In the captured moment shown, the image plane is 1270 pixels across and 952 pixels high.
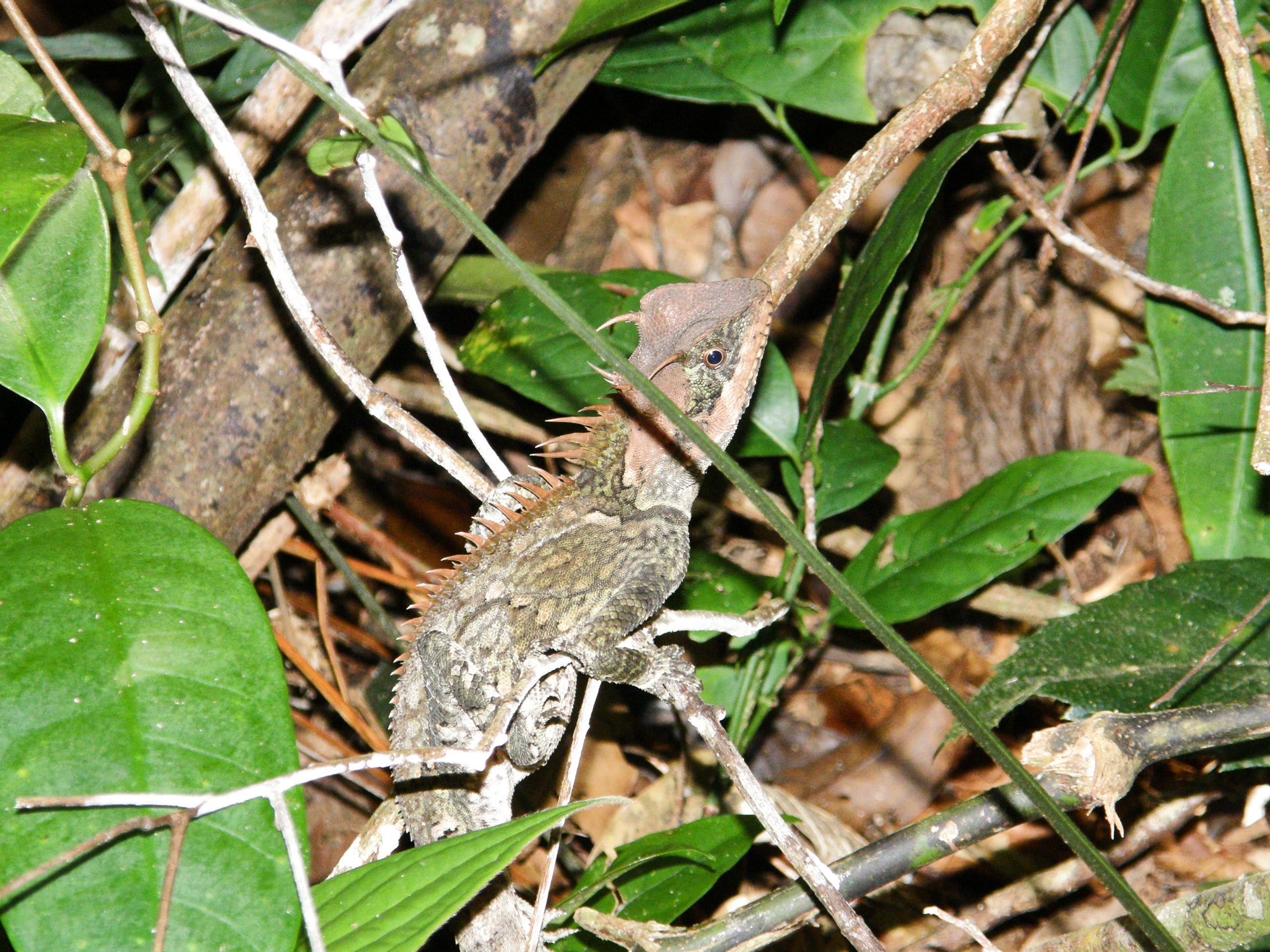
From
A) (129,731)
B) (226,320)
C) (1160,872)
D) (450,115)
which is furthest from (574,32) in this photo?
(1160,872)

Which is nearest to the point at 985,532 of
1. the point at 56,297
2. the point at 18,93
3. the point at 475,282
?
the point at 475,282

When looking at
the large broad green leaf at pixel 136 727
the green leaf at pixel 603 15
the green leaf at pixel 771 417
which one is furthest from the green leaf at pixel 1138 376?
the large broad green leaf at pixel 136 727

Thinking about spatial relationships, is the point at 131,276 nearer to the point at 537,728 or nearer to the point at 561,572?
the point at 561,572

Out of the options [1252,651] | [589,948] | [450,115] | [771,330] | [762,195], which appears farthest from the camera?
[762,195]

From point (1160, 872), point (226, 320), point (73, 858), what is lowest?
point (1160, 872)

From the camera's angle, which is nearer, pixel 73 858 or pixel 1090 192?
pixel 73 858

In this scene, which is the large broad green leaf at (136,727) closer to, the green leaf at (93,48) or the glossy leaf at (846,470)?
the glossy leaf at (846,470)

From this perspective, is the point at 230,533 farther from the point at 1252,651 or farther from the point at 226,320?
the point at 1252,651

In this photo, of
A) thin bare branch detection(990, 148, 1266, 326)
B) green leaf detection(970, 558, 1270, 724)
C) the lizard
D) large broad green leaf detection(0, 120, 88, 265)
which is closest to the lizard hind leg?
the lizard
